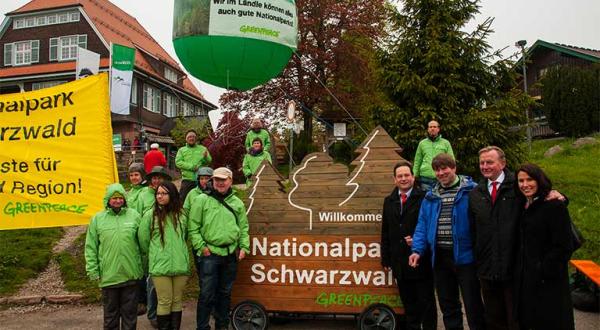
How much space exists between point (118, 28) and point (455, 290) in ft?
111

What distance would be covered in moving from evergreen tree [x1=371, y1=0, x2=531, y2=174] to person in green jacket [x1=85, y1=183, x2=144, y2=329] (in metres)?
6.60

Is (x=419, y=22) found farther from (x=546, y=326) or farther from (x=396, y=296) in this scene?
(x=546, y=326)

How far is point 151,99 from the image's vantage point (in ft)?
109

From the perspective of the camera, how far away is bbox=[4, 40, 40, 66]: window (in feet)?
104

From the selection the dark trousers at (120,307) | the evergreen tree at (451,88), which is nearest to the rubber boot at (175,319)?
the dark trousers at (120,307)

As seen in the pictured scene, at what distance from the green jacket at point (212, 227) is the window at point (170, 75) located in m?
31.5

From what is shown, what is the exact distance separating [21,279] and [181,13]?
462 centimetres

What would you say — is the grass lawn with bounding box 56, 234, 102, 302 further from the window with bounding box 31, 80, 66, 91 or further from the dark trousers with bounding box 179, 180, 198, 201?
the window with bounding box 31, 80, 66, 91

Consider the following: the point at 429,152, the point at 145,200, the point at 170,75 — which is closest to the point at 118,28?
the point at 170,75

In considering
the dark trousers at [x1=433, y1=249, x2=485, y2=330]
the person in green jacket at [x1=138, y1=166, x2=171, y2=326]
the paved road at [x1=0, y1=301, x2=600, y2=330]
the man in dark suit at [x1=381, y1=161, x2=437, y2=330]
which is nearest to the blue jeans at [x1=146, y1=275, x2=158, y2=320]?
the person in green jacket at [x1=138, y1=166, x2=171, y2=326]

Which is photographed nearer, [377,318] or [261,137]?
[377,318]

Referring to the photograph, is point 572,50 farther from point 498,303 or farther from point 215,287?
point 215,287

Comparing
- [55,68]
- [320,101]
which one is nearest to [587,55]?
[320,101]

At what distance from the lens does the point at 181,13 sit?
25.3 ft
